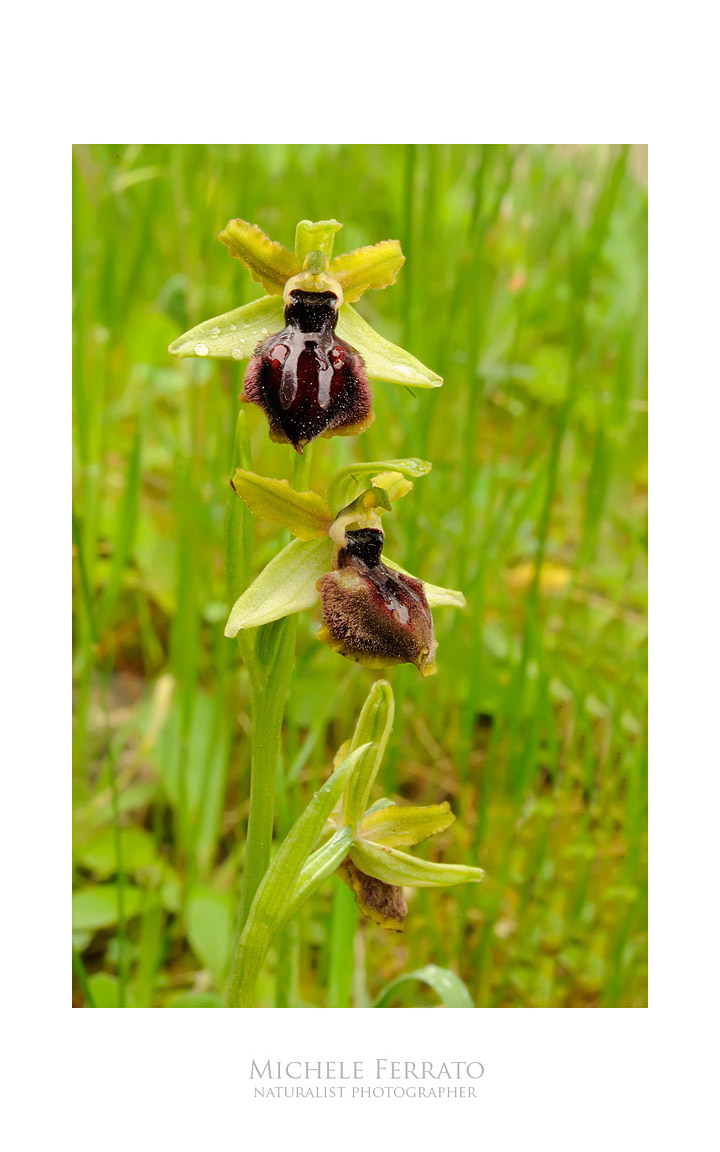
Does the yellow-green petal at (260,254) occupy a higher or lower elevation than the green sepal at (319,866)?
higher

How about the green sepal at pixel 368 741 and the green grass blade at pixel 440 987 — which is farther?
the green grass blade at pixel 440 987

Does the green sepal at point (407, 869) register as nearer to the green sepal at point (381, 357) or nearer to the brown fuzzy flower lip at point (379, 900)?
the brown fuzzy flower lip at point (379, 900)

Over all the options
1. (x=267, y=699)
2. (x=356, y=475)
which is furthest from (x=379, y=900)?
(x=356, y=475)

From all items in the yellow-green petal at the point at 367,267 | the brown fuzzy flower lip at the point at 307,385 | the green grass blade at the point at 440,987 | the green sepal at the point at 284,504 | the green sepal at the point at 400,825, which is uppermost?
the yellow-green petal at the point at 367,267

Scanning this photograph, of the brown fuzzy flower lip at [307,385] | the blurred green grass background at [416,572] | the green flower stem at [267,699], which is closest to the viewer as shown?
the brown fuzzy flower lip at [307,385]

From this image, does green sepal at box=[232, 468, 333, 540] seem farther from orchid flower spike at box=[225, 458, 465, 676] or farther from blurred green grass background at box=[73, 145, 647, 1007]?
blurred green grass background at box=[73, 145, 647, 1007]

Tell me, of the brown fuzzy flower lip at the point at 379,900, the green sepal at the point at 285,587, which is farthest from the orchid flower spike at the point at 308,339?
the brown fuzzy flower lip at the point at 379,900

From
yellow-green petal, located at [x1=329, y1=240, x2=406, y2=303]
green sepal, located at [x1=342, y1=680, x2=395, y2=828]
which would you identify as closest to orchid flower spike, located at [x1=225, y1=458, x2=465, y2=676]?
green sepal, located at [x1=342, y1=680, x2=395, y2=828]
